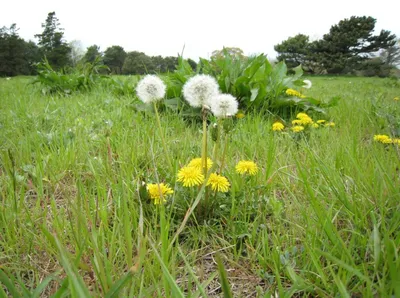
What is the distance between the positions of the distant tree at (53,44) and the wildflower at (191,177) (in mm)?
34608

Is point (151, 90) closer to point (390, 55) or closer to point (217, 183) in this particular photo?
point (217, 183)

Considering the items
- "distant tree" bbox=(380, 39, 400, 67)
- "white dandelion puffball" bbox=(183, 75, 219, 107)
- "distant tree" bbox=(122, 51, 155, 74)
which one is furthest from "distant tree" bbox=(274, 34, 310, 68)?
"white dandelion puffball" bbox=(183, 75, 219, 107)

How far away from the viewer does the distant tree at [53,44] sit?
3089cm

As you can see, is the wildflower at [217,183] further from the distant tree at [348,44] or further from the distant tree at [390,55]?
the distant tree at [348,44]

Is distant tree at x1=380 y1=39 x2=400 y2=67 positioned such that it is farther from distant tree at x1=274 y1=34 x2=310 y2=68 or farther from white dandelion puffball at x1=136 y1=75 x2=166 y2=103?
white dandelion puffball at x1=136 y1=75 x2=166 y2=103

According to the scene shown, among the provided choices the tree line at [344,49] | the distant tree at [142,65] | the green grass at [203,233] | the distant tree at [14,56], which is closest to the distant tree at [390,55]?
the tree line at [344,49]

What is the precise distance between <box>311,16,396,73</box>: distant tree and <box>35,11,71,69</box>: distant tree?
1160 inches

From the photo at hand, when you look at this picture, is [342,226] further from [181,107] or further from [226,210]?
[181,107]

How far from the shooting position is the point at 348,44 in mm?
30516

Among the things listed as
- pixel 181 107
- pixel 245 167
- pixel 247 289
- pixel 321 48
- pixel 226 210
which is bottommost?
pixel 247 289

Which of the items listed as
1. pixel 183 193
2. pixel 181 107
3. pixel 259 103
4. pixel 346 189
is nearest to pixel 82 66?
pixel 181 107

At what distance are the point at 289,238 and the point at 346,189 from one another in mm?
320

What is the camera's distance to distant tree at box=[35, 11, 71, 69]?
101 feet

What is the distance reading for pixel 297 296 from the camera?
2.16ft
